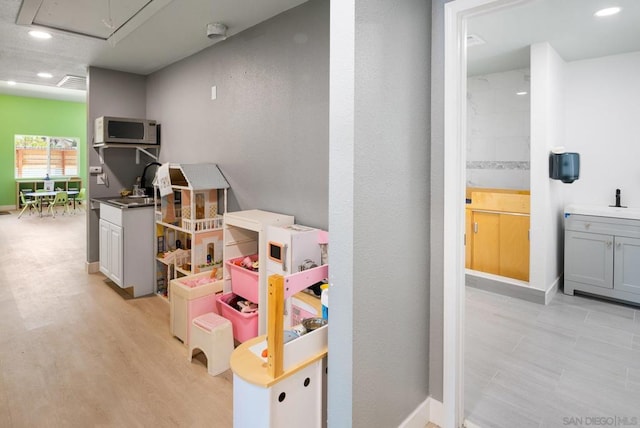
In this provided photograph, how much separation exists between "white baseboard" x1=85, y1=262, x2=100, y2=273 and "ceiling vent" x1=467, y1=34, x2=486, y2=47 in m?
4.64

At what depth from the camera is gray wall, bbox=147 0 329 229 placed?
2508mm

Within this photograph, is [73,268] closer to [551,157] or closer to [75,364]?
[75,364]

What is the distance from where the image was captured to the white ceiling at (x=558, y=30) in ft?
8.43

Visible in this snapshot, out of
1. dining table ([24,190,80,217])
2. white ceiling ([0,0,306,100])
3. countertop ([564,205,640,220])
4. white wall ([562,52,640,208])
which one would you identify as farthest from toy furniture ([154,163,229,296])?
dining table ([24,190,80,217])

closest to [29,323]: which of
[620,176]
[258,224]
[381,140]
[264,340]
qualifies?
[258,224]

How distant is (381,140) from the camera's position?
151cm

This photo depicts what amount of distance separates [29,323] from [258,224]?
2.21 metres

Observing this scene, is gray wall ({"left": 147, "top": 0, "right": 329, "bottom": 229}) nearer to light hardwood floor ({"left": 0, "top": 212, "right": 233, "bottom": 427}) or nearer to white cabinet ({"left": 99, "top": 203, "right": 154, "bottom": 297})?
white cabinet ({"left": 99, "top": 203, "right": 154, "bottom": 297})

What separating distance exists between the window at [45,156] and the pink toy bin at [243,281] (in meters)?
9.59

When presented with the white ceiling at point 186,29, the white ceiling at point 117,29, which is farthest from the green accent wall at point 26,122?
the white ceiling at point 186,29

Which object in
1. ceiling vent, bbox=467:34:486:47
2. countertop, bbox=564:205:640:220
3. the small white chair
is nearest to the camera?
the small white chair

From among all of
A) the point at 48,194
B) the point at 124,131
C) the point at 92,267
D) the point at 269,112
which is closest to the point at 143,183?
the point at 124,131

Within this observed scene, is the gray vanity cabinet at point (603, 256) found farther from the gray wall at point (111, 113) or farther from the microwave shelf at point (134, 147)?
the gray wall at point (111, 113)

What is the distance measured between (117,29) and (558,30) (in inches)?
143
